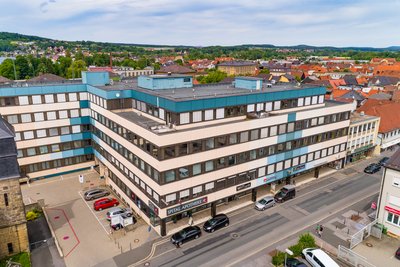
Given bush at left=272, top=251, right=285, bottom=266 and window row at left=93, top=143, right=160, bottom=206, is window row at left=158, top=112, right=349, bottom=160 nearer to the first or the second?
window row at left=93, top=143, right=160, bottom=206

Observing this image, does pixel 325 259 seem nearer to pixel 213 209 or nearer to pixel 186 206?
pixel 213 209

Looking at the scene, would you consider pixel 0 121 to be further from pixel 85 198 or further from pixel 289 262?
pixel 289 262

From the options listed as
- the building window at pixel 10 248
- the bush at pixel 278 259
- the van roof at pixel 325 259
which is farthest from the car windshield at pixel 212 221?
the building window at pixel 10 248

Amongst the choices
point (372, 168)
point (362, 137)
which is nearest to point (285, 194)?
point (372, 168)

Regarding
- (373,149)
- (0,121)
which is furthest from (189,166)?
(373,149)

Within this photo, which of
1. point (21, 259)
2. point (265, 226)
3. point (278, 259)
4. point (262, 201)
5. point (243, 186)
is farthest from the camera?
point (262, 201)

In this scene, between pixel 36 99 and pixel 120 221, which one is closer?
pixel 120 221
